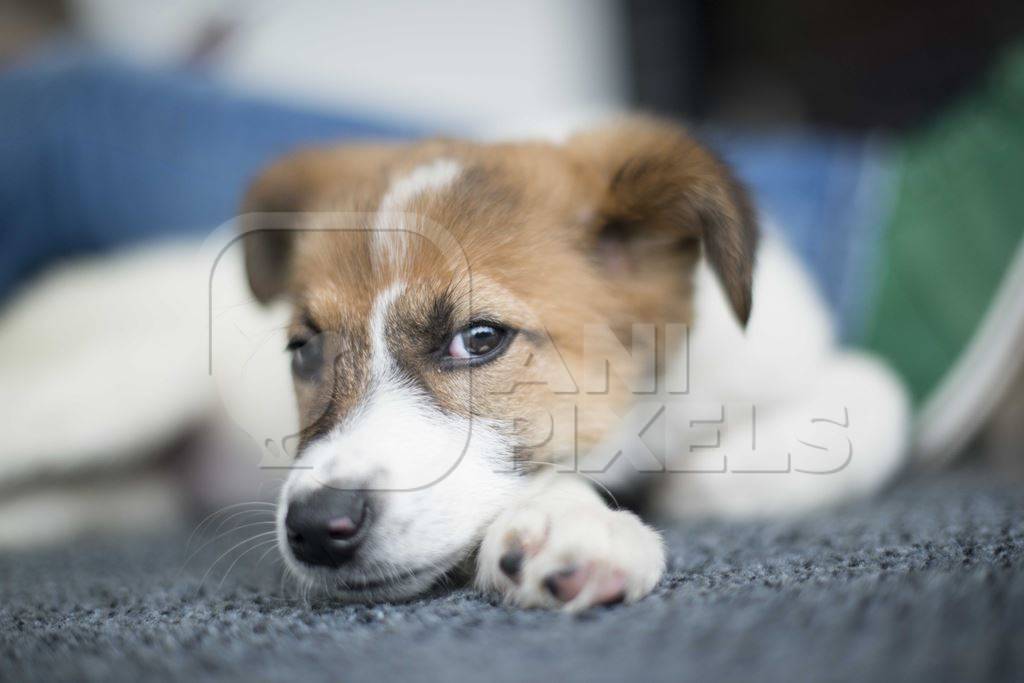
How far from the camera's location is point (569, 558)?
3.81 ft

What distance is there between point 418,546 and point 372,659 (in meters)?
0.29

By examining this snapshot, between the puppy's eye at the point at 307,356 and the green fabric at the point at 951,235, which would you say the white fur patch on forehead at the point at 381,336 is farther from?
the green fabric at the point at 951,235

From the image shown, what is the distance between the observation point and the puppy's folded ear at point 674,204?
1631 millimetres

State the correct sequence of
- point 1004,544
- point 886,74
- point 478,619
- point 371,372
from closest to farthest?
1. point 478,619
2. point 1004,544
3. point 371,372
4. point 886,74

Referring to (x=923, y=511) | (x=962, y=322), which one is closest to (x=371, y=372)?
(x=923, y=511)

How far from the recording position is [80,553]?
196 centimetres

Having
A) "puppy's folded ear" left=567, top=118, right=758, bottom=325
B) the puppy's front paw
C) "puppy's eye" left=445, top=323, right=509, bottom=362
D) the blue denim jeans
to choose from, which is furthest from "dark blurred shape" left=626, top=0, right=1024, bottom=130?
the puppy's front paw

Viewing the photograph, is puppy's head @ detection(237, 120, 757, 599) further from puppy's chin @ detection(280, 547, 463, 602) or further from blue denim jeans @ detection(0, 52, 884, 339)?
blue denim jeans @ detection(0, 52, 884, 339)

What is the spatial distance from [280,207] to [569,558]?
1295 millimetres

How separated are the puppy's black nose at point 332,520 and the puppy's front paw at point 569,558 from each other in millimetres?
207

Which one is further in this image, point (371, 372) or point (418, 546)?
point (371, 372)

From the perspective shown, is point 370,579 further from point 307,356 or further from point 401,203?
point 401,203

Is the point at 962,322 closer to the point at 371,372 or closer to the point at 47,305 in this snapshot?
the point at 371,372

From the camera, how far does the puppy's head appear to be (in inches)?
51.2
